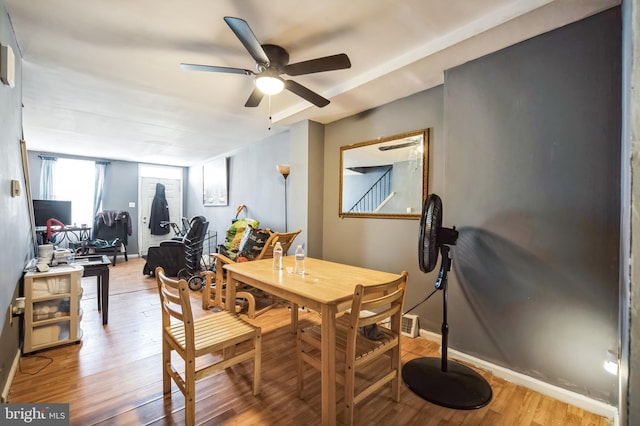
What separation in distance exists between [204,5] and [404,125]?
6.41ft

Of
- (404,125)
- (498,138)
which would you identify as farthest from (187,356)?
(404,125)

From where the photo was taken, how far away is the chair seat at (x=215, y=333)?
1.48 metres

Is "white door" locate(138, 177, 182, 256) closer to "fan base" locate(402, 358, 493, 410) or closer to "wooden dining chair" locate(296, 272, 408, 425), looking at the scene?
"wooden dining chair" locate(296, 272, 408, 425)

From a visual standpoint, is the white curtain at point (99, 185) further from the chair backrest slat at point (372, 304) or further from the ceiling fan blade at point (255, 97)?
the chair backrest slat at point (372, 304)

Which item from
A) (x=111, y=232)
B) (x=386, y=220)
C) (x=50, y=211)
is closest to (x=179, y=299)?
(x=386, y=220)

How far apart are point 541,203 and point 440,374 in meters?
1.35

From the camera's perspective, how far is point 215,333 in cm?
160

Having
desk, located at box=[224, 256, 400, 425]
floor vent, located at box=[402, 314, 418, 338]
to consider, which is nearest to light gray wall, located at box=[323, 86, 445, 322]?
floor vent, located at box=[402, 314, 418, 338]

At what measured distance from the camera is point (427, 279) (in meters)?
2.54

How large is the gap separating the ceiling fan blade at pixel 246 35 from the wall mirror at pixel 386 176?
1536 mm

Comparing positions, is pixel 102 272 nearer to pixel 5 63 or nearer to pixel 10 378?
pixel 10 378

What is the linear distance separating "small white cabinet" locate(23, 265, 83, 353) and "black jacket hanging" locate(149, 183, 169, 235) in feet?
15.6

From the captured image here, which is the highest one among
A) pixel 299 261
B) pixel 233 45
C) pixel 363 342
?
pixel 233 45

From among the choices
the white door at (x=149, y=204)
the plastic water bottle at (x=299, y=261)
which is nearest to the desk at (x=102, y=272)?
the plastic water bottle at (x=299, y=261)
